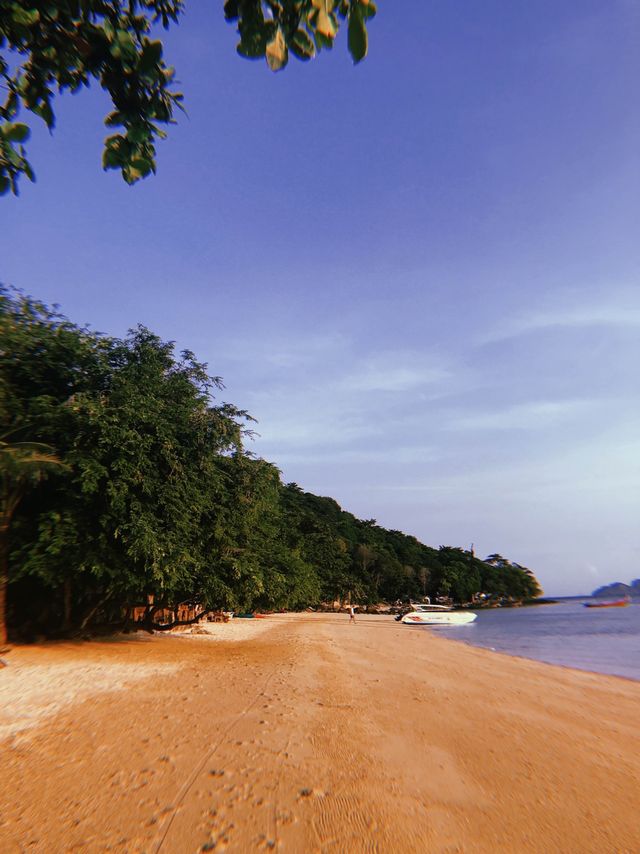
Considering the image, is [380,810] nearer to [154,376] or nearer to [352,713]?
[352,713]

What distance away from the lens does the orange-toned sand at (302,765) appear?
14.4 feet

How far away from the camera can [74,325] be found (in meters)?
15.8

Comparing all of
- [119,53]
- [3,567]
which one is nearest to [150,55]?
[119,53]

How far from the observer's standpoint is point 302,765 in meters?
5.92

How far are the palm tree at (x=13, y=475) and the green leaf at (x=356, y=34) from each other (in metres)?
12.6

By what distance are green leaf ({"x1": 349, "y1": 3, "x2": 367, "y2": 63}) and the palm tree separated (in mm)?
12590

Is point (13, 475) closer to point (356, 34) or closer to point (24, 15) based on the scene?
point (24, 15)

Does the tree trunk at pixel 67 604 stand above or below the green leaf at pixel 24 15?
below

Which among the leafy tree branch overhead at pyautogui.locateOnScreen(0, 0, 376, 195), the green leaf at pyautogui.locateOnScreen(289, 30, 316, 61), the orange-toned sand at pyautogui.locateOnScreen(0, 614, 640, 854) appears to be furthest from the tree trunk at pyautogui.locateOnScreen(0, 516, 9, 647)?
the green leaf at pyautogui.locateOnScreen(289, 30, 316, 61)

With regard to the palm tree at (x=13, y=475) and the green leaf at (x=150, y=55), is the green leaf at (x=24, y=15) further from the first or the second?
the palm tree at (x=13, y=475)

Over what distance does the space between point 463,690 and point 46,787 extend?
393 inches

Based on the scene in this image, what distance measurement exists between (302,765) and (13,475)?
1053 cm

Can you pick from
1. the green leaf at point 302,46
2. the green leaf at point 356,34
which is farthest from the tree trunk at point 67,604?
the green leaf at point 356,34

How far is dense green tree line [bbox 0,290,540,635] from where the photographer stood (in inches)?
533
